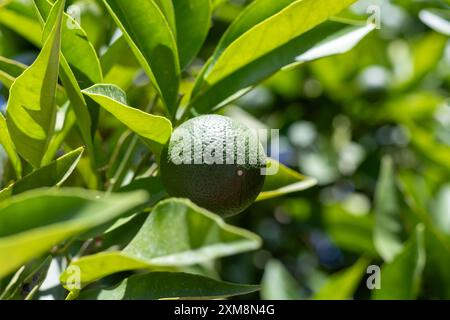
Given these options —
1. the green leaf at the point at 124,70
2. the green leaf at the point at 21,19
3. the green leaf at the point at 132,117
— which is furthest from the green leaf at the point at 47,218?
the green leaf at the point at 21,19

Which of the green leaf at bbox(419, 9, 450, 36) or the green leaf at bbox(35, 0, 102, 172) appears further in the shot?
the green leaf at bbox(419, 9, 450, 36)

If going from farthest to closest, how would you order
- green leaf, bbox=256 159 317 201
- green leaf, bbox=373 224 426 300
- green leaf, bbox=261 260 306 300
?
green leaf, bbox=261 260 306 300
green leaf, bbox=373 224 426 300
green leaf, bbox=256 159 317 201

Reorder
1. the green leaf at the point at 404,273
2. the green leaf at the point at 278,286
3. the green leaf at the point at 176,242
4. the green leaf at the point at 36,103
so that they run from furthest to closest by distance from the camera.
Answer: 1. the green leaf at the point at 278,286
2. the green leaf at the point at 404,273
3. the green leaf at the point at 36,103
4. the green leaf at the point at 176,242

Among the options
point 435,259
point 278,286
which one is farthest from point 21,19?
point 435,259

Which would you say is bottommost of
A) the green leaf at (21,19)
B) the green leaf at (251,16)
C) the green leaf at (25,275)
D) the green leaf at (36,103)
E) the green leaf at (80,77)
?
the green leaf at (25,275)

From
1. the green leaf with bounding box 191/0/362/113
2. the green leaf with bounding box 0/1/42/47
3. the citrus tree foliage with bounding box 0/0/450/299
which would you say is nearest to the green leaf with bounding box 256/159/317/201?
the citrus tree foliage with bounding box 0/0/450/299

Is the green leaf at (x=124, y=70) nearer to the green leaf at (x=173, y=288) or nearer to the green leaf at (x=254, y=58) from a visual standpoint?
the green leaf at (x=254, y=58)

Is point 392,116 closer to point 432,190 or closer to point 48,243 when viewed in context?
point 432,190

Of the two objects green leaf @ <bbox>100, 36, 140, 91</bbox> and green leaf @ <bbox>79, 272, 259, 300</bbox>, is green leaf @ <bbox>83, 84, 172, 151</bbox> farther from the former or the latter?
green leaf @ <bbox>100, 36, 140, 91</bbox>
